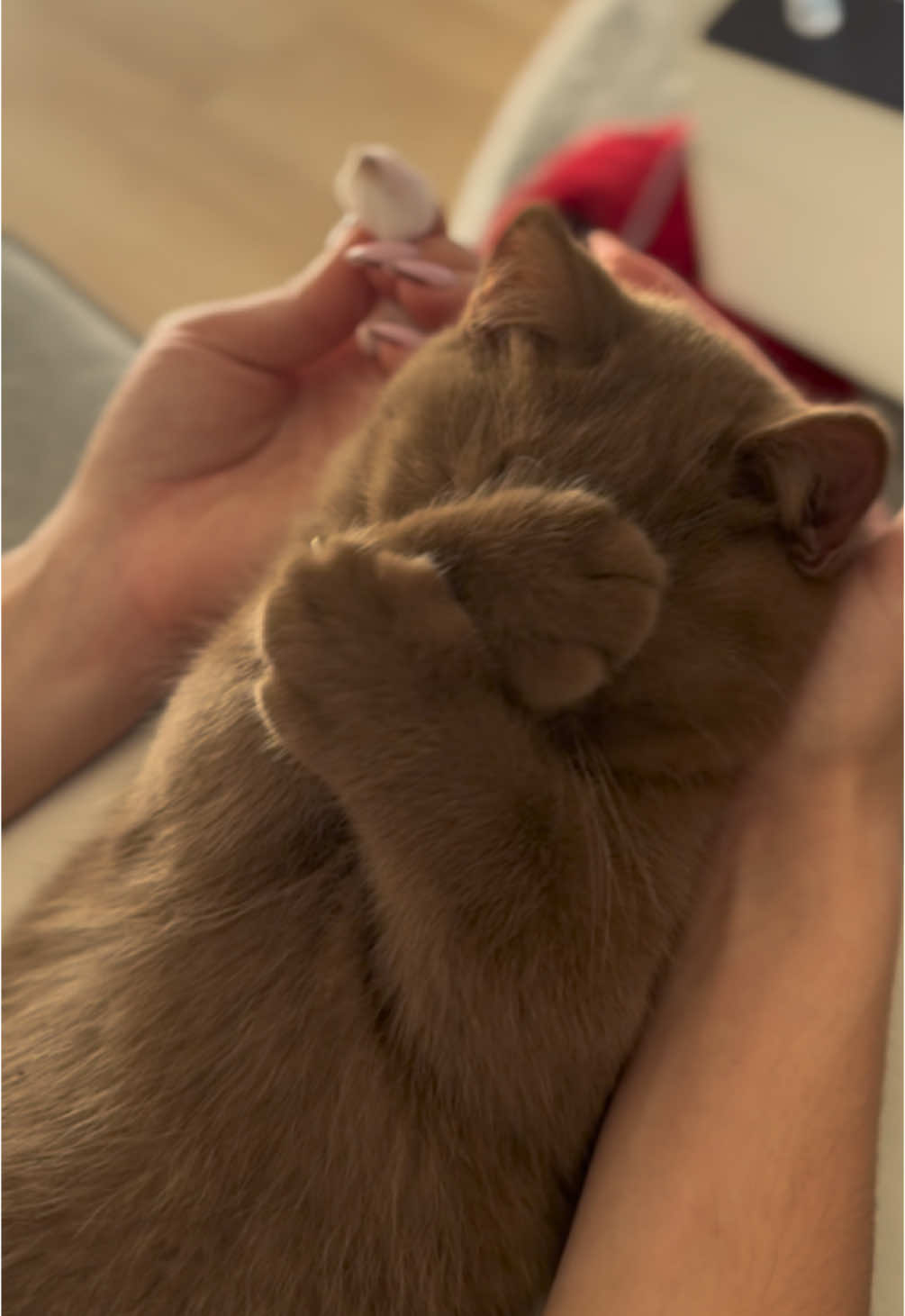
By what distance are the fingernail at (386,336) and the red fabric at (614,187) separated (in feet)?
1.15

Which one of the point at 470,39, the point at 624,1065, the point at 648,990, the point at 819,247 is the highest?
the point at 470,39

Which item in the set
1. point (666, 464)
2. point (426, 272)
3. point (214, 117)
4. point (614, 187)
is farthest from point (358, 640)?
point (214, 117)

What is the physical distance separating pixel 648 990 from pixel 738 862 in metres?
0.29

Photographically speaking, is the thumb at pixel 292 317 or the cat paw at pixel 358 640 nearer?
the cat paw at pixel 358 640

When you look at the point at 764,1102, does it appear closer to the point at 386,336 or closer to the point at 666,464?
the point at 666,464

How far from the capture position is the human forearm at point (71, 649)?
114 centimetres

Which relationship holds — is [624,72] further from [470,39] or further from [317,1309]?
[317,1309]

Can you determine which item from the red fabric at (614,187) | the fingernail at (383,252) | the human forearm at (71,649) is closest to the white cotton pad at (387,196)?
the fingernail at (383,252)

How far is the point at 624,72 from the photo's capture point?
5.49 feet

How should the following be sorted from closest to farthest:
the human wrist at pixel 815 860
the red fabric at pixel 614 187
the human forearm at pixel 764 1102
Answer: the human forearm at pixel 764 1102, the human wrist at pixel 815 860, the red fabric at pixel 614 187

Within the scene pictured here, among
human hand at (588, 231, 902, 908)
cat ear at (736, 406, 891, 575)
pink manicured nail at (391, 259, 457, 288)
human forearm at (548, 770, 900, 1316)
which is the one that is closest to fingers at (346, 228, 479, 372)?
pink manicured nail at (391, 259, 457, 288)

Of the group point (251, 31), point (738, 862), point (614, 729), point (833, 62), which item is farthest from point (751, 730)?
point (251, 31)

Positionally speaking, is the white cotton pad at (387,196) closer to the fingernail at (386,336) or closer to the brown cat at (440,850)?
the fingernail at (386,336)

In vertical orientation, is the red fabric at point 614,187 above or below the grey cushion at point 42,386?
above
